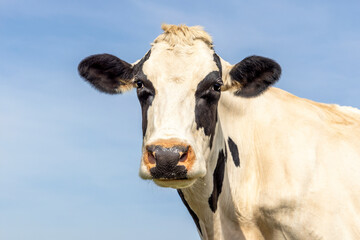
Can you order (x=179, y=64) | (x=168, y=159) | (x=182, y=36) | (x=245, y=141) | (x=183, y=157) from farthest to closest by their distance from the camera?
(x=245, y=141) → (x=182, y=36) → (x=179, y=64) → (x=183, y=157) → (x=168, y=159)

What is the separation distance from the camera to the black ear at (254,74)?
25.0 ft

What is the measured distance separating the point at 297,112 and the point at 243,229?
1947 millimetres

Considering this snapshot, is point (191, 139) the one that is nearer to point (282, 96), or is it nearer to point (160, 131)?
point (160, 131)

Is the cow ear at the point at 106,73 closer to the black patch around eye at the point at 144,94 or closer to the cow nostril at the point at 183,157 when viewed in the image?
the black patch around eye at the point at 144,94

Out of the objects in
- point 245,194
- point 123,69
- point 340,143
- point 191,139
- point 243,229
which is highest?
point 123,69

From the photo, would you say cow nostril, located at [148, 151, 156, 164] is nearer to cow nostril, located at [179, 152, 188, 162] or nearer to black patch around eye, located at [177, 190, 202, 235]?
cow nostril, located at [179, 152, 188, 162]

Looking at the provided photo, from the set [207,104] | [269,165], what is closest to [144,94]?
[207,104]

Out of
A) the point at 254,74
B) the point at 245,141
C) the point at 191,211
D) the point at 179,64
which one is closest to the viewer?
the point at 179,64

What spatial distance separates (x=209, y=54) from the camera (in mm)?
7207

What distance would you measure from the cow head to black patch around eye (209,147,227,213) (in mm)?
671

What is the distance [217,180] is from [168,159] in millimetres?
1863

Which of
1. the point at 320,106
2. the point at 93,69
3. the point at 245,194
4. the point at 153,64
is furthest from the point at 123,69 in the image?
the point at 320,106

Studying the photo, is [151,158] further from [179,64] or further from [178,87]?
[179,64]

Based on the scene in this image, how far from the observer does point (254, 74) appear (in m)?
7.72
